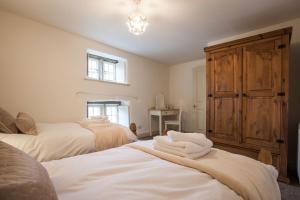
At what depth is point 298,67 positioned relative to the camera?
8.73 feet

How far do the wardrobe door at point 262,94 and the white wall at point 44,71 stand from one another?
2763mm

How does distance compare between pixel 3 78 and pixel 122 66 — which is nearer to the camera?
pixel 3 78

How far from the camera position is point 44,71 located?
3.08 m

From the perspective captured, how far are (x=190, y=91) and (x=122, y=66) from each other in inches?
80.3

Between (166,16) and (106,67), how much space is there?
2143mm

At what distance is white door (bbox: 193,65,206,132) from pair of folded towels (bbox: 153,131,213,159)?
3.46m

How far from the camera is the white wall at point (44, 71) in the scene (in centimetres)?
275

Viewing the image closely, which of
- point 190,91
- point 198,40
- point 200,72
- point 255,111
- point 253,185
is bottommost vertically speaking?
point 253,185

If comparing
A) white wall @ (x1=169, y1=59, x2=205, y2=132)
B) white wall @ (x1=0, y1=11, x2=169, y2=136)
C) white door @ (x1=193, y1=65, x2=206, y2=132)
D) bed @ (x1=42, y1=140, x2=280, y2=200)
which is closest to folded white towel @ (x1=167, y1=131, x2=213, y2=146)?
bed @ (x1=42, y1=140, x2=280, y2=200)

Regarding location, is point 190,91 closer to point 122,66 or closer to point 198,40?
point 198,40

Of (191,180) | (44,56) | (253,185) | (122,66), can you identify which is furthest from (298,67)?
(44,56)

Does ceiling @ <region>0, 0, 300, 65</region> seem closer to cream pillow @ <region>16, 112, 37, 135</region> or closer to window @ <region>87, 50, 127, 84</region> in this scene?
window @ <region>87, 50, 127, 84</region>

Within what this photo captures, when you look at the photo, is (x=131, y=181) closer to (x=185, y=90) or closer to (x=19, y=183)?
(x=19, y=183)

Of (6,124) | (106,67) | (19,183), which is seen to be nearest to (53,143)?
(6,124)
